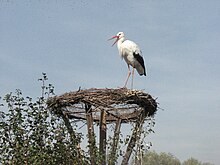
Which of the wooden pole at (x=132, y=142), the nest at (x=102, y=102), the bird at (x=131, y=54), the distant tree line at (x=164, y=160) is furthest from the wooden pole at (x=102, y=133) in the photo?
the distant tree line at (x=164, y=160)

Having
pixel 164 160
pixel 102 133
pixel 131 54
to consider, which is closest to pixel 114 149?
pixel 102 133

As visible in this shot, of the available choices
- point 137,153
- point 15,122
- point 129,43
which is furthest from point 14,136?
point 129,43

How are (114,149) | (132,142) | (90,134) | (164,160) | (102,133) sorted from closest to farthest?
(90,134) < (114,149) < (132,142) < (102,133) < (164,160)

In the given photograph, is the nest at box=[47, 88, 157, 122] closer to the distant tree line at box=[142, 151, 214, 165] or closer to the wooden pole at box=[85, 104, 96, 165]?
the wooden pole at box=[85, 104, 96, 165]

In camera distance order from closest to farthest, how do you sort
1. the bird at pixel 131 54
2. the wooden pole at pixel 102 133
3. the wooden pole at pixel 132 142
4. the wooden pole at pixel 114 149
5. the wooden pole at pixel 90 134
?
the wooden pole at pixel 90 134, the wooden pole at pixel 114 149, the wooden pole at pixel 102 133, the wooden pole at pixel 132 142, the bird at pixel 131 54

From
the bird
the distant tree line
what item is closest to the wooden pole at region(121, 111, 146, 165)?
the bird

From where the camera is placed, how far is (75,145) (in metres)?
5.61

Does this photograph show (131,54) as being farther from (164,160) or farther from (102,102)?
(164,160)

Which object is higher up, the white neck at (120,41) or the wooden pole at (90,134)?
the white neck at (120,41)

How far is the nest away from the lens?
20.6 ft

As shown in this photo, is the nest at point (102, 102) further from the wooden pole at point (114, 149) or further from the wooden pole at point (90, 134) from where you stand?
the wooden pole at point (114, 149)

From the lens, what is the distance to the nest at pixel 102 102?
628cm

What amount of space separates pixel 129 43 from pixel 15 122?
333 centimetres

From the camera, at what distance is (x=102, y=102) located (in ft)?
20.7
